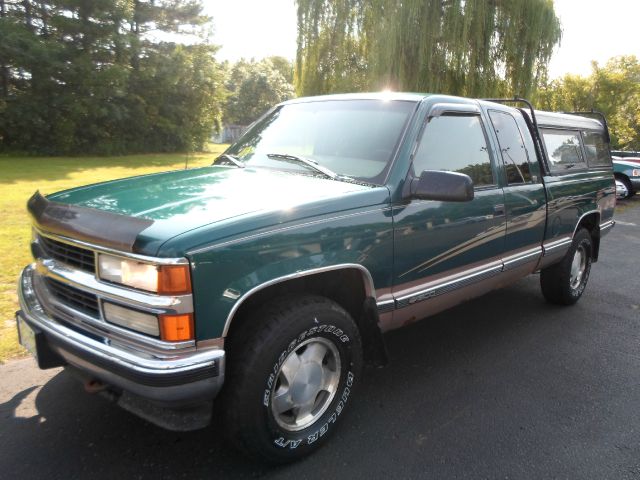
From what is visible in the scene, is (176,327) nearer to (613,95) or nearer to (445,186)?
(445,186)

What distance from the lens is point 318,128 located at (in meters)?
3.48

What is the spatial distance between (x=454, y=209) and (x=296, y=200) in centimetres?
122

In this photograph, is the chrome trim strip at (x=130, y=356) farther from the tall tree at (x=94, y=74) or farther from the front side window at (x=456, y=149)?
the tall tree at (x=94, y=74)

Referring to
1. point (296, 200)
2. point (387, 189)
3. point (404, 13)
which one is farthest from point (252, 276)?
point (404, 13)

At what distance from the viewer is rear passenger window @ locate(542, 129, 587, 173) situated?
452 cm

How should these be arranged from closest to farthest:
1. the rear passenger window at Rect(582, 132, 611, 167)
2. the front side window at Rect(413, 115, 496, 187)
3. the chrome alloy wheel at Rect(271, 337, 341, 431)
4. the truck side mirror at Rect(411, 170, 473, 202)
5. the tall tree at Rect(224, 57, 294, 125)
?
the chrome alloy wheel at Rect(271, 337, 341, 431) < the truck side mirror at Rect(411, 170, 473, 202) < the front side window at Rect(413, 115, 496, 187) < the rear passenger window at Rect(582, 132, 611, 167) < the tall tree at Rect(224, 57, 294, 125)

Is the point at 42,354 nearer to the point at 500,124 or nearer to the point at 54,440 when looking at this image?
the point at 54,440

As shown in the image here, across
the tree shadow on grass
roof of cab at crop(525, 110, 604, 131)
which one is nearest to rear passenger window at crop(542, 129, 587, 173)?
roof of cab at crop(525, 110, 604, 131)

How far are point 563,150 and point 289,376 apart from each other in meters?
3.73

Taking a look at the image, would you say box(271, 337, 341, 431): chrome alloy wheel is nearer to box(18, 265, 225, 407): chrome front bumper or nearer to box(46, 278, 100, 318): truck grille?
box(18, 265, 225, 407): chrome front bumper

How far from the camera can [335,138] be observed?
3340 mm

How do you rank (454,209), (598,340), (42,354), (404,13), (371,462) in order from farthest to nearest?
1. (404,13)
2. (598,340)
3. (454,209)
4. (371,462)
5. (42,354)

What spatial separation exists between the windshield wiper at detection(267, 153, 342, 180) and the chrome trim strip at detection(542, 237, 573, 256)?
2.32m

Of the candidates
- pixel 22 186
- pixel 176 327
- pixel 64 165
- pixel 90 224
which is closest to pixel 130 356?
pixel 176 327
